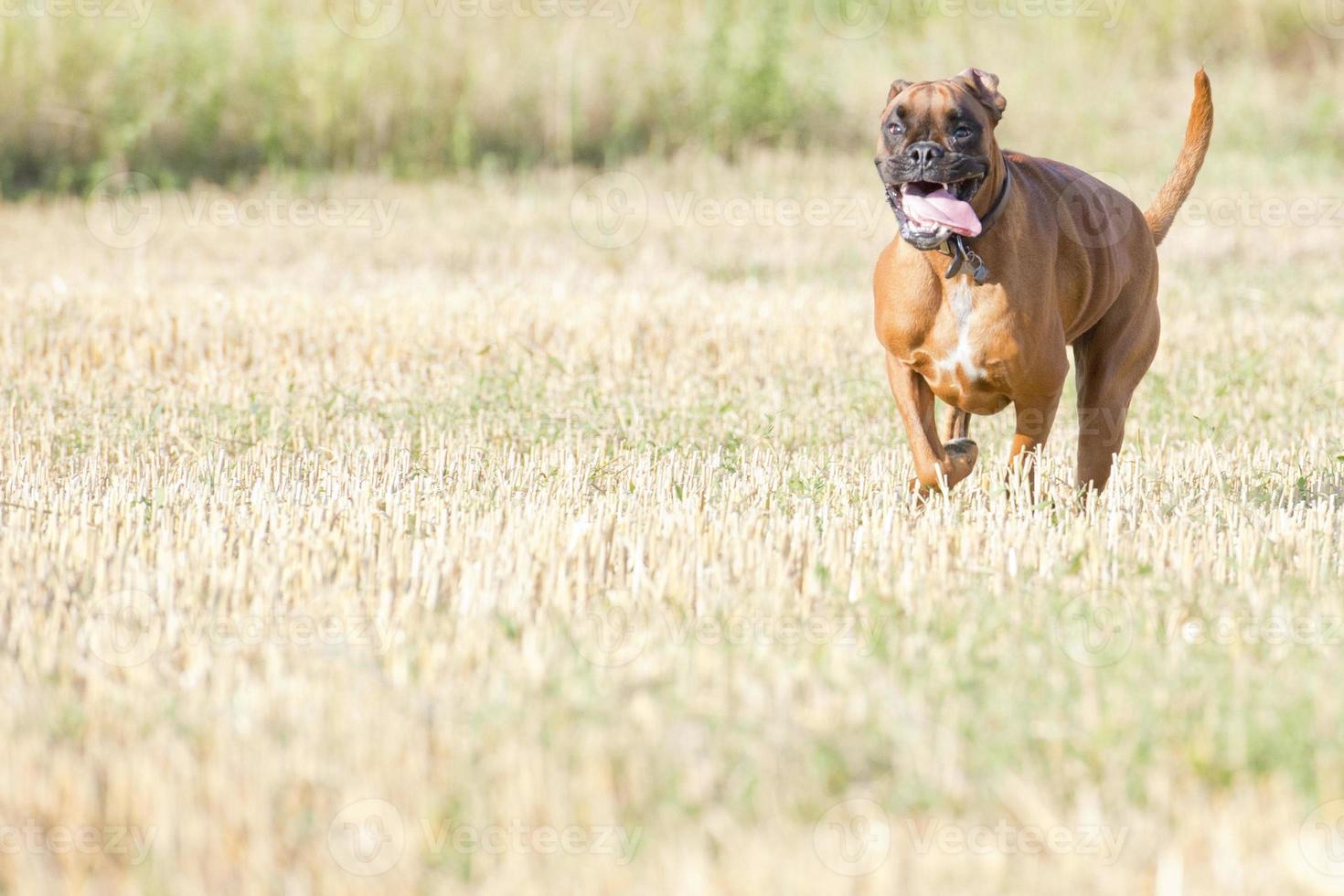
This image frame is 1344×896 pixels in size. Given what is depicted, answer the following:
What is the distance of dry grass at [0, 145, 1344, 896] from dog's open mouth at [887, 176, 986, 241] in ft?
3.13

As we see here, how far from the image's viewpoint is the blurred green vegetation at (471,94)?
54.2 feet

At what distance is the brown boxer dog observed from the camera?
5.09 metres

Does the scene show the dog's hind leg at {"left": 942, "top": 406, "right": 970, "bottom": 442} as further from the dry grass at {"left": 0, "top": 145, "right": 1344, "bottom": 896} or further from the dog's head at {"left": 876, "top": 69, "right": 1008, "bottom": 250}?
the dog's head at {"left": 876, "top": 69, "right": 1008, "bottom": 250}

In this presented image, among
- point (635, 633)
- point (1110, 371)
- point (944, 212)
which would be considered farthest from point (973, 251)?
point (635, 633)

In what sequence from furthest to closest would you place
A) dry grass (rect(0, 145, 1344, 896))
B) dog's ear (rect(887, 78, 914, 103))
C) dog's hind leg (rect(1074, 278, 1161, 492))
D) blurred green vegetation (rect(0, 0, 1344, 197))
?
blurred green vegetation (rect(0, 0, 1344, 197)) < dog's hind leg (rect(1074, 278, 1161, 492)) < dog's ear (rect(887, 78, 914, 103)) < dry grass (rect(0, 145, 1344, 896))

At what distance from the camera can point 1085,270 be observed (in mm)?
5738

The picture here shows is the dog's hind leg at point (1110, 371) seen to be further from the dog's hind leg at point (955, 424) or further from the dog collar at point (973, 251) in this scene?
the dog collar at point (973, 251)

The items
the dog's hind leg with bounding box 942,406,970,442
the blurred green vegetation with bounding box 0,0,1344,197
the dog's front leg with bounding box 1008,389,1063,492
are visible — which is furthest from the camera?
the blurred green vegetation with bounding box 0,0,1344,197

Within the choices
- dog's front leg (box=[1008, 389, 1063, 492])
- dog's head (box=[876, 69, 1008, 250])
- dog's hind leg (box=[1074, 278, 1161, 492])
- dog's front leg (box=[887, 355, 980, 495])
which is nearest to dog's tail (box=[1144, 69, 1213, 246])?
dog's hind leg (box=[1074, 278, 1161, 492])

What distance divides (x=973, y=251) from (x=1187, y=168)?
5.87 ft

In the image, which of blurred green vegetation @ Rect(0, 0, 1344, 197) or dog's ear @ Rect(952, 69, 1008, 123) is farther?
blurred green vegetation @ Rect(0, 0, 1344, 197)

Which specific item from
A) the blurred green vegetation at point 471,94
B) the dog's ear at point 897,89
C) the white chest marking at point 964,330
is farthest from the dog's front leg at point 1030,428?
the blurred green vegetation at point 471,94

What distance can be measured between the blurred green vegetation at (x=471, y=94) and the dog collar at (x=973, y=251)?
12.2 m

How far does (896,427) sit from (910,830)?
4.97 meters
